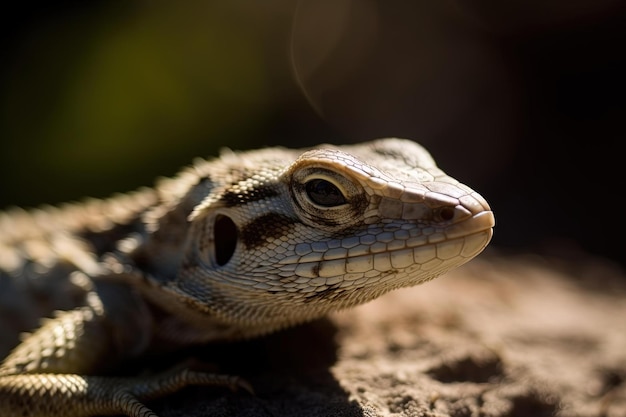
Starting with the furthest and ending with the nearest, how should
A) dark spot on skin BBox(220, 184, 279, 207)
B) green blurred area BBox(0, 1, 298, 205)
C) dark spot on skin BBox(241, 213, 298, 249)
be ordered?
1. green blurred area BBox(0, 1, 298, 205)
2. dark spot on skin BBox(220, 184, 279, 207)
3. dark spot on skin BBox(241, 213, 298, 249)

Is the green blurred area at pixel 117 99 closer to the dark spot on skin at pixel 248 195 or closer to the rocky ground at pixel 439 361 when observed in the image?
the rocky ground at pixel 439 361

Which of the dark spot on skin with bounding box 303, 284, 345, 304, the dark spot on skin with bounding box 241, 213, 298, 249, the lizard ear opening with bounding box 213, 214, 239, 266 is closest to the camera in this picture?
the dark spot on skin with bounding box 303, 284, 345, 304

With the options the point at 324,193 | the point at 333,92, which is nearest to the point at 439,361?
the point at 324,193

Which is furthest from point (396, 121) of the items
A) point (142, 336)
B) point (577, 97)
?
point (142, 336)

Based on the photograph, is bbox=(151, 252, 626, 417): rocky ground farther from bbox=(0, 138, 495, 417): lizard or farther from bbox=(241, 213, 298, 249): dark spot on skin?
bbox=(241, 213, 298, 249): dark spot on skin

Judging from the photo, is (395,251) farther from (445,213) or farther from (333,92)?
(333,92)

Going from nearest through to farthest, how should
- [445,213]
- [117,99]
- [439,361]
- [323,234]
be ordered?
[445,213]
[323,234]
[439,361]
[117,99]

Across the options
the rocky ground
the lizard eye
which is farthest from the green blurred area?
the lizard eye

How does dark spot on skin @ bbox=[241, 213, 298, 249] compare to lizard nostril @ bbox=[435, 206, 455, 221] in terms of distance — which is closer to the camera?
lizard nostril @ bbox=[435, 206, 455, 221]

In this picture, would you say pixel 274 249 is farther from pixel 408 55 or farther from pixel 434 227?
pixel 408 55
